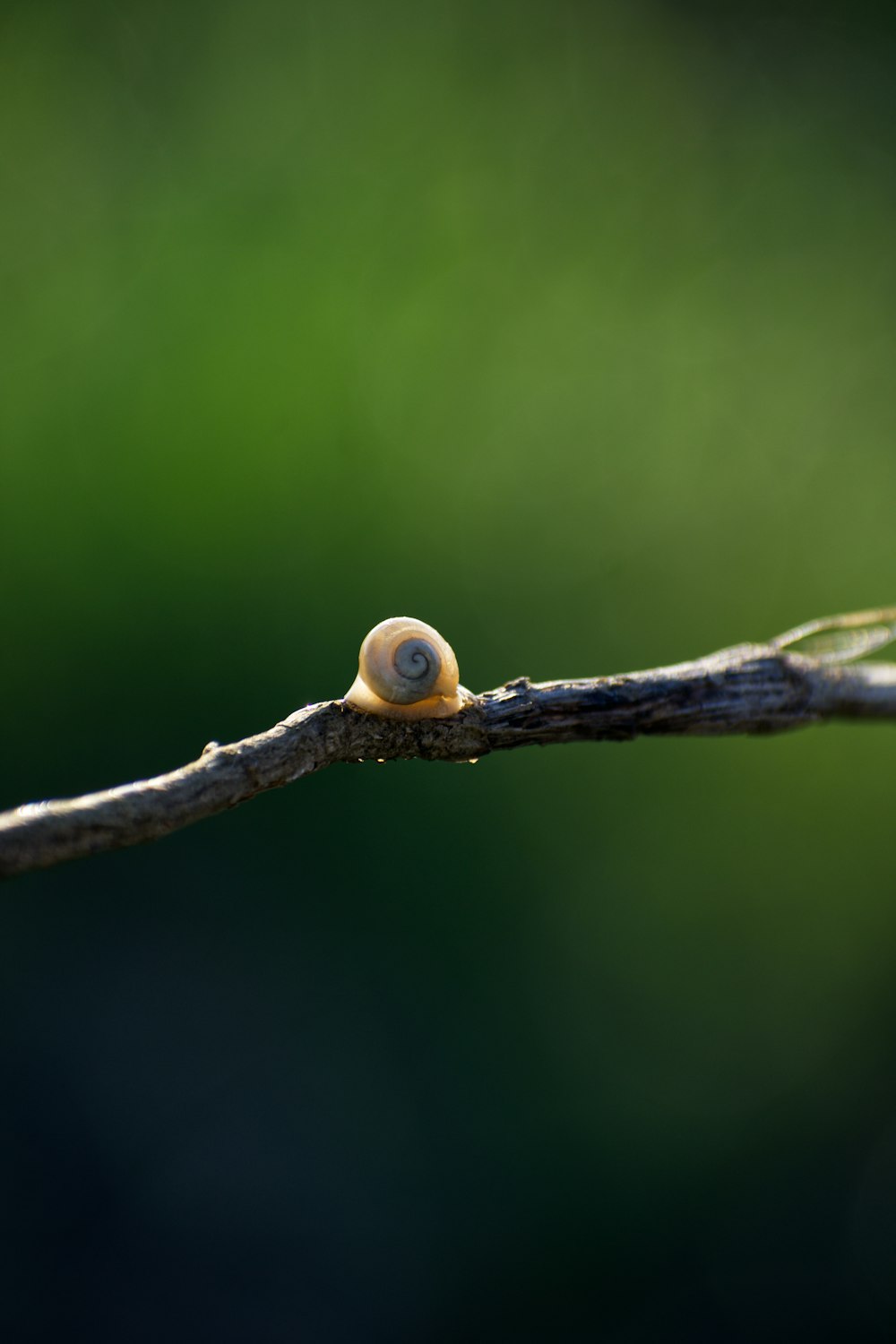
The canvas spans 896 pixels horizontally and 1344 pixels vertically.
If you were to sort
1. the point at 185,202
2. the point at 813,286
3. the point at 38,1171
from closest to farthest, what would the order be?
the point at 38,1171, the point at 185,202, the point at 813,286

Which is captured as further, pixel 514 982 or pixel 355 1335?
pixel 514 982

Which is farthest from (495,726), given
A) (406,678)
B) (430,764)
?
(430,764)

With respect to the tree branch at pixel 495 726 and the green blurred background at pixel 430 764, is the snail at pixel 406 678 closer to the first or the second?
the tree branch at pixel 495 726

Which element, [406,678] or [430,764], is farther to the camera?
[430,764]

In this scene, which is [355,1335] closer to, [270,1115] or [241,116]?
[270,1115]

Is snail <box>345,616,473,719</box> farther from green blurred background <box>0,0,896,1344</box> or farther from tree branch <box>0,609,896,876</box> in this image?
green blurred background <box>0,0,896,1344</box>

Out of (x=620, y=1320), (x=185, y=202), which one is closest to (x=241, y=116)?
(x=185, y=202)

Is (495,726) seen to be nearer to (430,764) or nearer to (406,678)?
(406,678)
